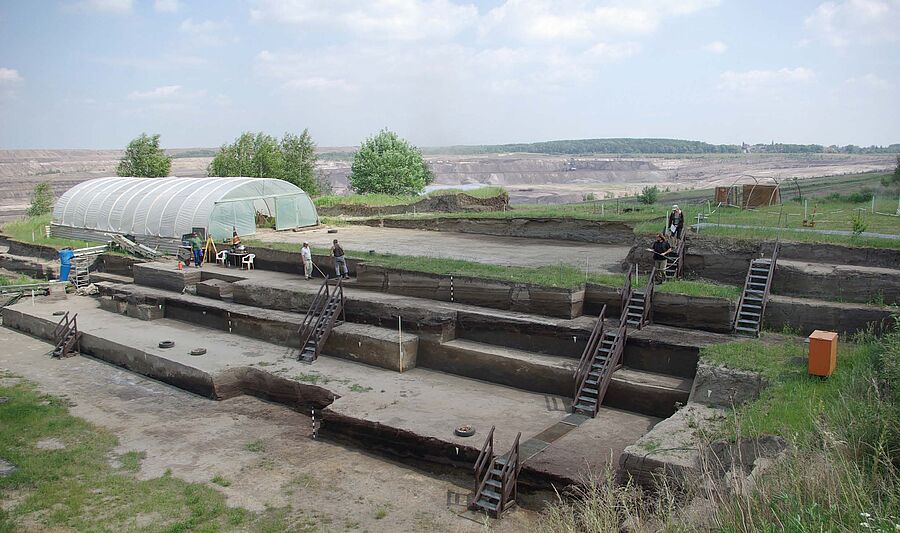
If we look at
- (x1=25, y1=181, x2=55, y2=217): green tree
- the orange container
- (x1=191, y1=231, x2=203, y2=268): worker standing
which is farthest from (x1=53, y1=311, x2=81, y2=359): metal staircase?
(x1=25, y1=181, x2=55, y2=217): green tree

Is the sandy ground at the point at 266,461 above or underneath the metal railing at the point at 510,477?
underneath

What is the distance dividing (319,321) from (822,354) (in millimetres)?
11064

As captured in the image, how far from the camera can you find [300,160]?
46.7 m

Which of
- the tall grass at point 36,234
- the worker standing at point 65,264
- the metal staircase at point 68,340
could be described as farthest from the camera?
the tall grass at point 36,234

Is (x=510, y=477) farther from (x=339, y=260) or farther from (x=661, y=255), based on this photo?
(x=339, y=260)

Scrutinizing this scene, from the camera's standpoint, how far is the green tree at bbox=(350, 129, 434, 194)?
4581 centimetres

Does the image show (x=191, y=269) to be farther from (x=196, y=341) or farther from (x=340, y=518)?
(x=340, y=518)

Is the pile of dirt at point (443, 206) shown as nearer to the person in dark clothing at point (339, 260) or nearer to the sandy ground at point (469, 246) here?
the sandy ground at point (469, 246)

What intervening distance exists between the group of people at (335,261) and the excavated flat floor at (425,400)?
9.23ft

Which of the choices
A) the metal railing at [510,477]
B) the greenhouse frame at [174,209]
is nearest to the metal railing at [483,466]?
the metal railing at [510,477]

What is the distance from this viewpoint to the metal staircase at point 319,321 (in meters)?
16.7

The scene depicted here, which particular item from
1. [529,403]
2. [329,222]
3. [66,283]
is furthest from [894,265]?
[66,283]

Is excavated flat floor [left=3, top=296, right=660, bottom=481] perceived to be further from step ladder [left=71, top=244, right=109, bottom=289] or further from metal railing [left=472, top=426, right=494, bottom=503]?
step ladder [left=71, top=244, right=109, bottom=289]

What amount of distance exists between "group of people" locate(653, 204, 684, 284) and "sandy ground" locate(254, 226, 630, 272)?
1.72 meters
